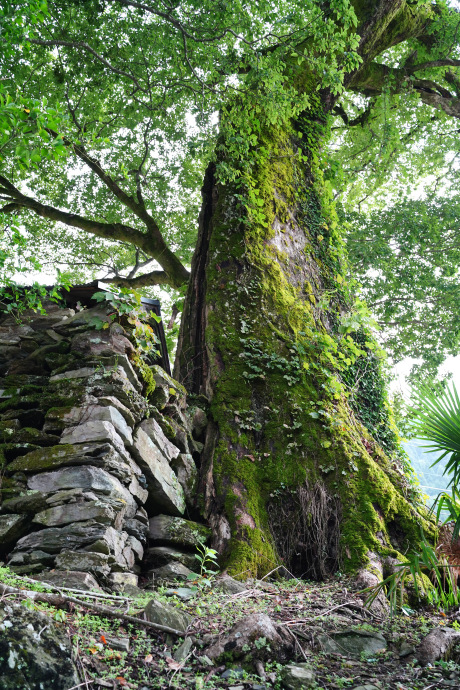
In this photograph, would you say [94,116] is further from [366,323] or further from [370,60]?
[366,323]

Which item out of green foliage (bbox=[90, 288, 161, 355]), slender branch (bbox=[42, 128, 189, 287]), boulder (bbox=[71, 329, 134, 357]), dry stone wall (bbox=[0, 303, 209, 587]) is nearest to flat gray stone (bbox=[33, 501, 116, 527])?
dry stone wall (bbox=[0, 303, 209, 587])

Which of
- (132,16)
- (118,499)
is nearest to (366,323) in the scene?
(118,499)

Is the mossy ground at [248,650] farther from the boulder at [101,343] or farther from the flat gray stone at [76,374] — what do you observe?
the boulder at [101,343]

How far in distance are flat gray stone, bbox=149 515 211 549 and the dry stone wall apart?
1 centimetres

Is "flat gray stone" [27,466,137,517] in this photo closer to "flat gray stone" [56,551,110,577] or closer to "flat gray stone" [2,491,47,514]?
"flat gray stone" [2,491,47,514]

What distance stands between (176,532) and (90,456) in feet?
3.94

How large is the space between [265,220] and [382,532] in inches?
191

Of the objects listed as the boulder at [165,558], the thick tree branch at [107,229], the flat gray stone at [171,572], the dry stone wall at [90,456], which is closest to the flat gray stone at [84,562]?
the dry stone wall at [90,456]

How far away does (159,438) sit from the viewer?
498 cm

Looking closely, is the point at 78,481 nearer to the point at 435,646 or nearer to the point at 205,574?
the point at 205,574

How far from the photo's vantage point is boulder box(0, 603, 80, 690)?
72.1 inches

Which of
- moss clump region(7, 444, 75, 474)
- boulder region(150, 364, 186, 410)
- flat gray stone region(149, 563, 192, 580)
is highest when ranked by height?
boulder region(150, 364, 186, 410)

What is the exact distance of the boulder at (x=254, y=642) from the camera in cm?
251

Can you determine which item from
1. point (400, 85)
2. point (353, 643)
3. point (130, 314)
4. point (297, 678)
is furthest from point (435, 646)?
point (400, 85)
